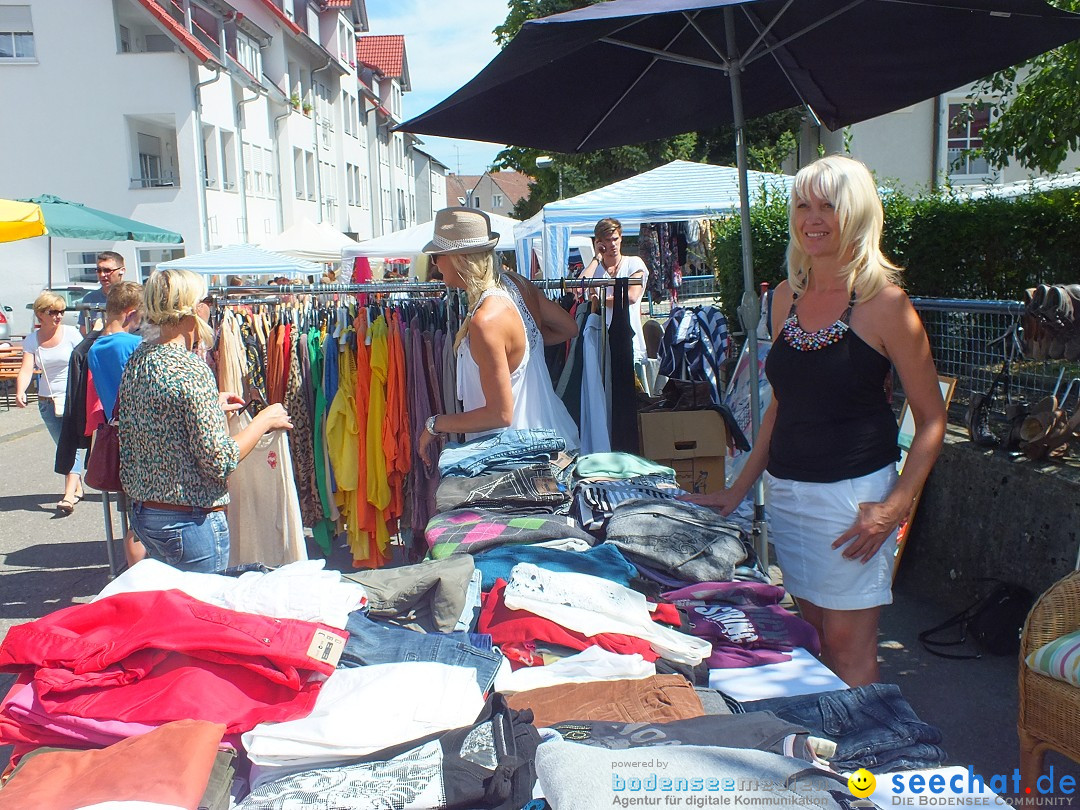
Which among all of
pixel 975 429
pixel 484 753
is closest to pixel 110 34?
pixel 975 429

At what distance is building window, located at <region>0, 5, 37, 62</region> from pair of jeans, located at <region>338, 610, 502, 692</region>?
22740 mm

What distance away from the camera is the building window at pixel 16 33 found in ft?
65.6

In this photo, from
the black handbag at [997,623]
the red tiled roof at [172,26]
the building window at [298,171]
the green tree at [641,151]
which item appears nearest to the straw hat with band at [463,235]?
the black handbag at [997,623]

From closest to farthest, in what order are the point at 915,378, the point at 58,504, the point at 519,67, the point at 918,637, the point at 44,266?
1. the point at 915,378
2. the point at 519,67
3. the point at 918,637
4. the point at 58,504
5. the point at 44,266

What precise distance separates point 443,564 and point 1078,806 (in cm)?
227

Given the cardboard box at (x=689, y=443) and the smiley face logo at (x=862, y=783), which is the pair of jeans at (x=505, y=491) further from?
the cardboard box at (x=689, y=443)

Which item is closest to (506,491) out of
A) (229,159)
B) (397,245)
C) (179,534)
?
(179,534)

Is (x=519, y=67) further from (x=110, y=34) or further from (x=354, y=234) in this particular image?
(x=354, y=234)

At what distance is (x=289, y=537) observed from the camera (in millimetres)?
4527

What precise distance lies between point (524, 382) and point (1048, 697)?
2.09 metres

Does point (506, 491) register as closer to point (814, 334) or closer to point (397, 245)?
point (814, 334)

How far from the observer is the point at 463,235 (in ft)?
11.6

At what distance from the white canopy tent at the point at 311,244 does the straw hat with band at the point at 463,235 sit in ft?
41.9

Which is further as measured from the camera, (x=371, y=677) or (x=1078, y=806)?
(x=1078, y=806)
